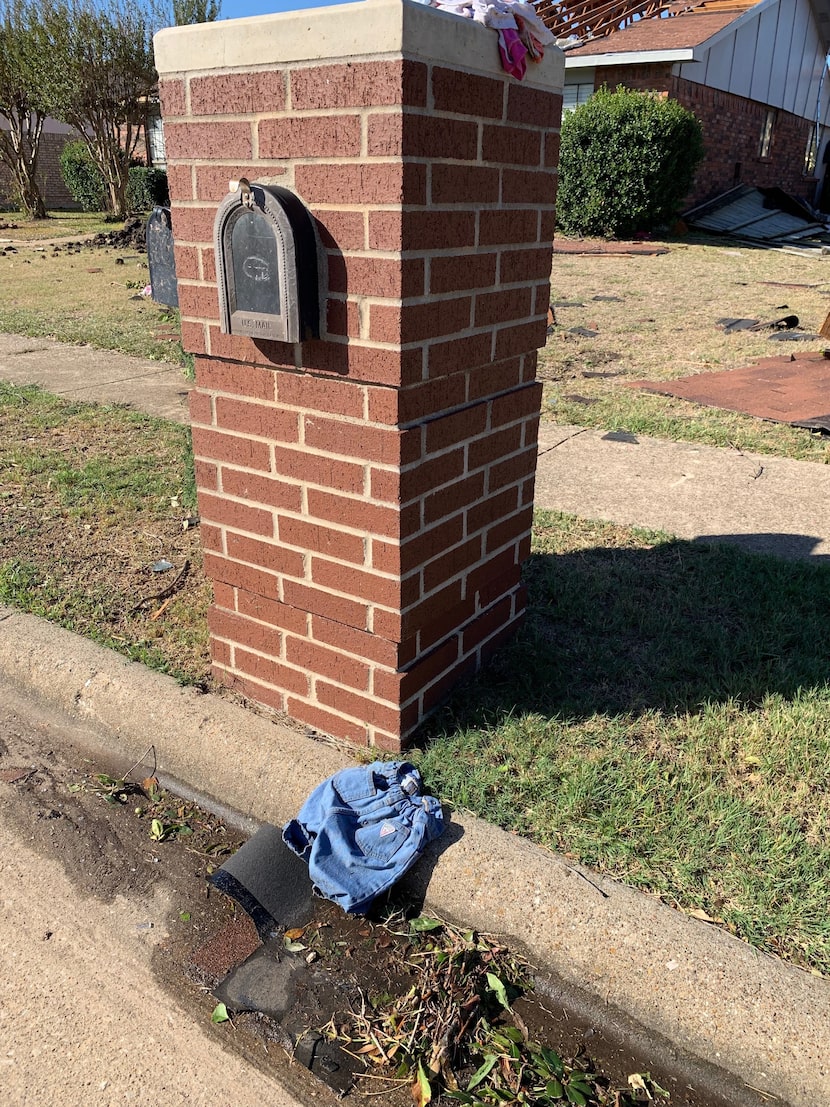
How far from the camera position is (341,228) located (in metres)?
2.02

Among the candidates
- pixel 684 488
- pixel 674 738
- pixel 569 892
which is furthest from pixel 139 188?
pixel 569 892

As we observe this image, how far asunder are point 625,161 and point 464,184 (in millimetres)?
15661

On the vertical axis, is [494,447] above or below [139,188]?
below

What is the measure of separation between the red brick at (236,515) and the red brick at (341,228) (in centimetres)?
79

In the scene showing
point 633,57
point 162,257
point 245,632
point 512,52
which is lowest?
point 245,632

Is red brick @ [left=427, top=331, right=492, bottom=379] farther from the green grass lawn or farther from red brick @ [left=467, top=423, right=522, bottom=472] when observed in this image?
the green grass lawn

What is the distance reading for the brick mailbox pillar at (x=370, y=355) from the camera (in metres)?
1.95

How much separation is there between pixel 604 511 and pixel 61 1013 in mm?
3093

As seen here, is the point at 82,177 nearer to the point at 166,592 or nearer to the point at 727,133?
the point at 727,133

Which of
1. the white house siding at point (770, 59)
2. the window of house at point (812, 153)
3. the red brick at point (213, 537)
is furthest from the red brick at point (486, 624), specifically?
the window of house at point (812, 153)

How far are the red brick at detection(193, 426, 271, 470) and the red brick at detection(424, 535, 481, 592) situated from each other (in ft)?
1.78

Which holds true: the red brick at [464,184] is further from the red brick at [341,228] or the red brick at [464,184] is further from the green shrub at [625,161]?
the green shrub at [625,161]

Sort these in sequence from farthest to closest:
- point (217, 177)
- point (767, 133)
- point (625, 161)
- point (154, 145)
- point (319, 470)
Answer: point (154, 145) < point (767, 133) < point (625, 161) < point (319, 470) < point (217, 177)

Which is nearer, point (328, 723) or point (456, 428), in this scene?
point (456, 428)
